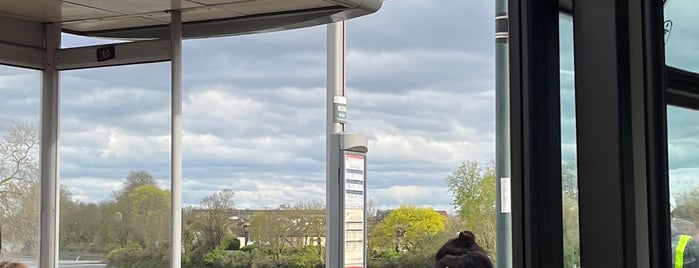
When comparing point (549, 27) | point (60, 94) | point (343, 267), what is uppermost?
point (60, 94)

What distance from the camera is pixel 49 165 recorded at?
625cm

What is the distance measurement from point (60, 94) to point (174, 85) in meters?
0.88

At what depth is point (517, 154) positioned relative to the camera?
104 centimetres

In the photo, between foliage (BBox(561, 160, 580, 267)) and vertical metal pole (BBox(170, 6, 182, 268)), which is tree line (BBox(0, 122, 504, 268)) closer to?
vertical metal pole (BBox(170, 6, 182, 268))

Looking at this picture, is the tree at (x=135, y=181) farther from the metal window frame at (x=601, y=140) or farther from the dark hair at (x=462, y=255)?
the metal window frame at (x=601, y=140)

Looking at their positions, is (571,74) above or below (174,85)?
below

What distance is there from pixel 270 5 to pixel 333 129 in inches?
138

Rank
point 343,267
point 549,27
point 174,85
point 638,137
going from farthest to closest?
point 343,267, point 174,85, point 549,27, point 638,137

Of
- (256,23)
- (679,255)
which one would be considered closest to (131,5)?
(256,23)

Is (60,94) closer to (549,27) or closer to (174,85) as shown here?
(174,85)

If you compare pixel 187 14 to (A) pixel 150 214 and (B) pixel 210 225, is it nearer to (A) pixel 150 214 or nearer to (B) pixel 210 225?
(A) pixel 150 214

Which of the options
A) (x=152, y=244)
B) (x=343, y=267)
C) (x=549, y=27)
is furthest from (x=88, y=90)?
(x=549, y=27)

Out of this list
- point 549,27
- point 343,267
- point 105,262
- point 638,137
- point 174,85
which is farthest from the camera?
point 343,267

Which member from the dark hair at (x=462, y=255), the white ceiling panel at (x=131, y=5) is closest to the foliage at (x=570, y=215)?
the dark hair at (x=462, y=255)
